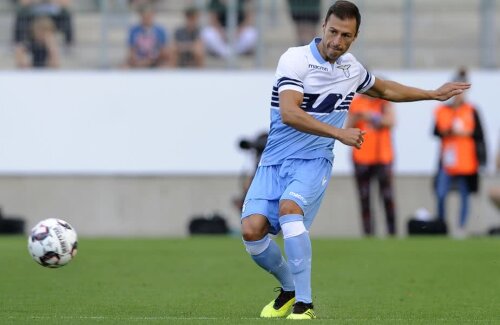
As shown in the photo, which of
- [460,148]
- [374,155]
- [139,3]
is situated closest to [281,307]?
[374,155]

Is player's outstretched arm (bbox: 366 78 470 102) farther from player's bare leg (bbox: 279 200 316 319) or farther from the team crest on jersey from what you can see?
player's bare leg (bbox: 279 200 316 319)

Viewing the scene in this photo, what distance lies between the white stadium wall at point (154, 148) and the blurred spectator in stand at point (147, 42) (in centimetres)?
29

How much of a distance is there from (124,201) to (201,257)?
23.3 feet

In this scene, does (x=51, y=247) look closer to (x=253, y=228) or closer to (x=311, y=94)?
(x=253, y=228)

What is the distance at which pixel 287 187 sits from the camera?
9.02 m

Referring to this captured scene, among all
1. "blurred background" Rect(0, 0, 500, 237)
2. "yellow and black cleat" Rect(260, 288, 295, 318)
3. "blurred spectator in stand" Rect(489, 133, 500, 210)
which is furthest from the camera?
"blurred background" Rect(0, 0, 500, 237)

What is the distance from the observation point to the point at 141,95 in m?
22.9

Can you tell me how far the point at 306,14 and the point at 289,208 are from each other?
13.8 metres

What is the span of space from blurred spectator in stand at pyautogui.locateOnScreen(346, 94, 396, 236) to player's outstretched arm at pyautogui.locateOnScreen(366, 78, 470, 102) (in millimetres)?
10162

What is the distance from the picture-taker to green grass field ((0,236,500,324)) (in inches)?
370

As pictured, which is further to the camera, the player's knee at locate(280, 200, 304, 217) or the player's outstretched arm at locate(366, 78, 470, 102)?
the player's outstretched arm at locate(366, 78, 470, 102)

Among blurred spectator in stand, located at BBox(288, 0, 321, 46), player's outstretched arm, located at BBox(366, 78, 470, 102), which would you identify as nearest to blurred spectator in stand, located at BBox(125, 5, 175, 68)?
blurred spectator in stand, located at BBox(288, 0, 321, 46)

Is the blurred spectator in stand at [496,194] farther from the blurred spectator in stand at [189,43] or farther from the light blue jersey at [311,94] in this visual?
the light blue jersey at [311,94]

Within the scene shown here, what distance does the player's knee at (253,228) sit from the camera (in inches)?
353
